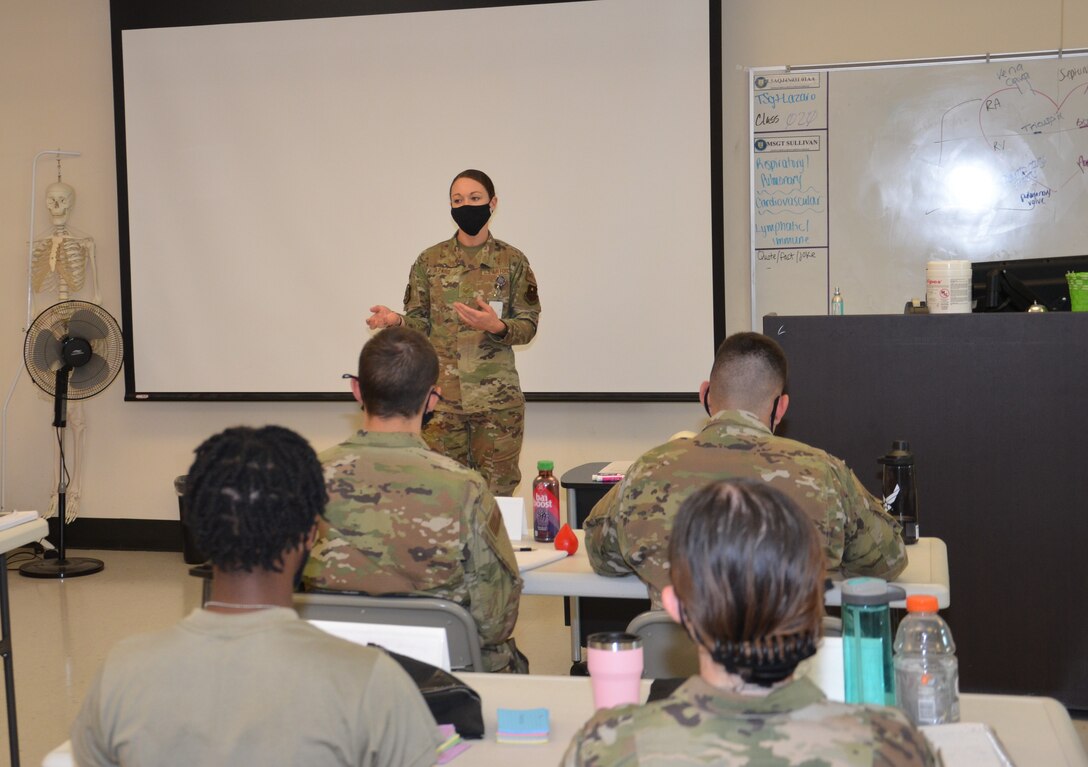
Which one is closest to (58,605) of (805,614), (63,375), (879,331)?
(63,375)

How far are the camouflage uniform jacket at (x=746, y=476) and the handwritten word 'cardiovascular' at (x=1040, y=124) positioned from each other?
3.17m

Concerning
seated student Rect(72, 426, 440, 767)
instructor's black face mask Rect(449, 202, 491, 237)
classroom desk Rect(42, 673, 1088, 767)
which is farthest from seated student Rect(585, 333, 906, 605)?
instructor's black face mask Rect(449, 202, 491, 237)

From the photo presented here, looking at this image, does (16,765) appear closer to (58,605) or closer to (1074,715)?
(58,605)

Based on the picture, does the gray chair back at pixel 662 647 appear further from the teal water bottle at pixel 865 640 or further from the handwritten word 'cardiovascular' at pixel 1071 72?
the handwritten word 'cardiovascular' at pixel 1071 72

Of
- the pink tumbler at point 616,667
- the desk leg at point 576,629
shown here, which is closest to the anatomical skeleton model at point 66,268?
the desk leg at point 576,629

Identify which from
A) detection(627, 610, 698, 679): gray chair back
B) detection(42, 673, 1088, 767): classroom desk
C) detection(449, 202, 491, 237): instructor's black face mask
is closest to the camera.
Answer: detection(42, 673, 1088, 767): classroom desk

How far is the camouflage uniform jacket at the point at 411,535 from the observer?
231 centimetres

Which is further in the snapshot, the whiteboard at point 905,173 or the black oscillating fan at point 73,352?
the black oscillating fan at point 73,352

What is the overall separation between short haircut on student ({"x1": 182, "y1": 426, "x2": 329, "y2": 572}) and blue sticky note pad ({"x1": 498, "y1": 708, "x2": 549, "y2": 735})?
0.51 meters

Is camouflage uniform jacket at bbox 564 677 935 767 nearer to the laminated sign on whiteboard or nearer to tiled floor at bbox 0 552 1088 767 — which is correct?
tiled floor at bbox 0 552 1088 767

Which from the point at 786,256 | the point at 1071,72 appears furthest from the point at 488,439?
the point at 1071,72

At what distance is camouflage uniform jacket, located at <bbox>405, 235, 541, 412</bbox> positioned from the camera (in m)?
4.62

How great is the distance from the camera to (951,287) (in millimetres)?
3605

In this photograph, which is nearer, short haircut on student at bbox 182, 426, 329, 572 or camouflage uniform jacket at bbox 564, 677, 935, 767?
camouflage uniform jacket at bbox 564, 677, 935, 767
